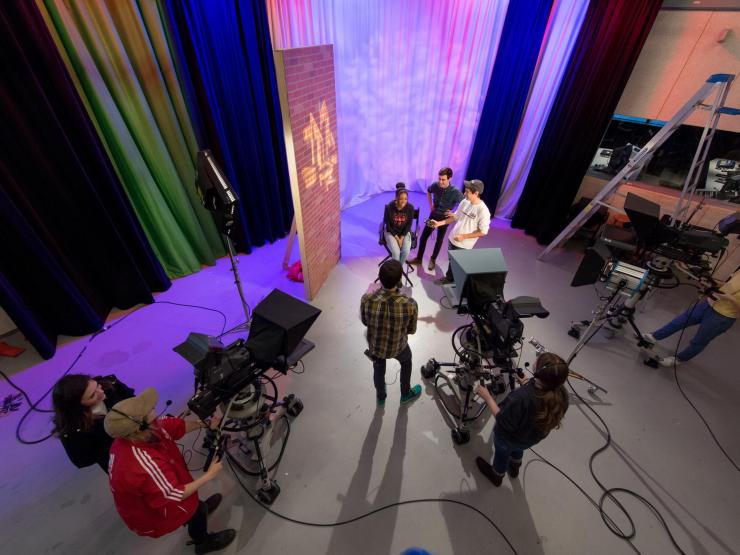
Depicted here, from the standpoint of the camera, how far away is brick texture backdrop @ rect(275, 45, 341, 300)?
9.14 feet

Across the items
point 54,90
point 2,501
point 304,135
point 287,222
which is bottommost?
point 2,501

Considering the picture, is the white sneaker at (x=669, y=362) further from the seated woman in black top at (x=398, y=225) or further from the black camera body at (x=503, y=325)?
the seated woman in black top at (x=398, y=225)

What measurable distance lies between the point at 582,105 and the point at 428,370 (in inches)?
157

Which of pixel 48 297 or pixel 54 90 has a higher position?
pixel 54 90

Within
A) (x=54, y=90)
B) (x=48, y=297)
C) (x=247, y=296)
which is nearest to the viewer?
(x=54, y=90)

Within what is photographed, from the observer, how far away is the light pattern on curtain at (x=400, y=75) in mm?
4539

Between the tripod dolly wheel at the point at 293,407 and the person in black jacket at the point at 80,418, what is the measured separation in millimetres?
1195

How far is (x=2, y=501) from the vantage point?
7.13 ft

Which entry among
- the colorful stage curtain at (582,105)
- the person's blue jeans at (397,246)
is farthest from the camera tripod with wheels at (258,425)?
the colorful stage curtain at (582,105)

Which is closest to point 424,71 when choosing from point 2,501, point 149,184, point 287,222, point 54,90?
point 287,222

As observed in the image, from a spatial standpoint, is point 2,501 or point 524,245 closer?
point 2,501

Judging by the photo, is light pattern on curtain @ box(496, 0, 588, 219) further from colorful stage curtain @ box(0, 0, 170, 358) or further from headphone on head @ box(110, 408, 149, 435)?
headphone on head @ box(110, 408, 149, 435)

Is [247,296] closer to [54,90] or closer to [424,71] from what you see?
[54,90]

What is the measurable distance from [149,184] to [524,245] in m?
5.02
